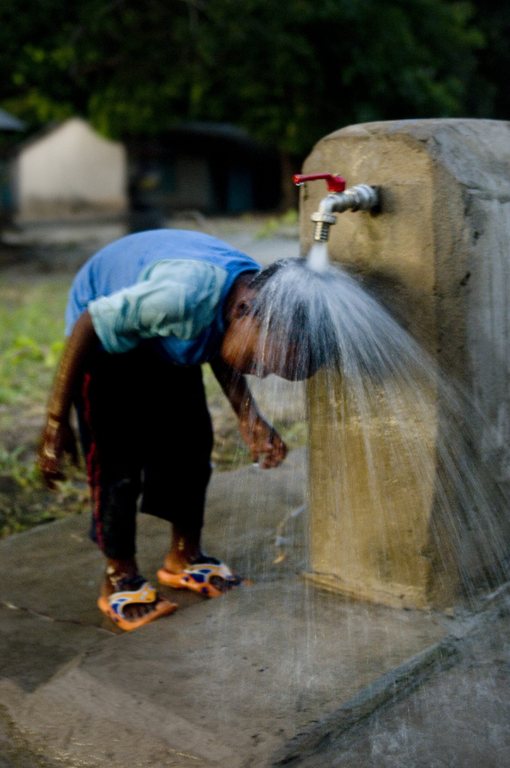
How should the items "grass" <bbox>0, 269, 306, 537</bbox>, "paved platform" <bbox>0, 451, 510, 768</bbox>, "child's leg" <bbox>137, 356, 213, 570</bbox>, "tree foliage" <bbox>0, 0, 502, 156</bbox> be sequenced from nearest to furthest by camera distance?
"paved platform" <bbox>0, 451, 510, 768</bbox> < "child's leg" <bbox>137, 356, 213, 570</bbox> < "grass" <bbox>0, 269, 306, 537</bbox> < "tree foliage" <bbox>0, 0, 502, 156</bbox>

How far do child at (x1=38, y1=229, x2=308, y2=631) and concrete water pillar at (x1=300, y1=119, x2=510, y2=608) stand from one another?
23 cm

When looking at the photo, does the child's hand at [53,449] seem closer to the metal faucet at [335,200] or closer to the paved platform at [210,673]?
the paved platform at [210,673]

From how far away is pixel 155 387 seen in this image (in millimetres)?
Result: 2871

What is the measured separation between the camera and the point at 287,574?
9.84ft

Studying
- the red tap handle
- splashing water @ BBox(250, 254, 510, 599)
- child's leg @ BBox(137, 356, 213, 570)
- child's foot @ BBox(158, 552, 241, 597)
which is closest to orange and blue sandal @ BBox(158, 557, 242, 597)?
child's foot @ BBox(158, 552, 241, 597)

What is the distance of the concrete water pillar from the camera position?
2447 mm

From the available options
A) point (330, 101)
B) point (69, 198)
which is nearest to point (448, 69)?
point (330, 101)

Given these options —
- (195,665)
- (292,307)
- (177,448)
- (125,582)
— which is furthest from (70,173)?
(195,665)

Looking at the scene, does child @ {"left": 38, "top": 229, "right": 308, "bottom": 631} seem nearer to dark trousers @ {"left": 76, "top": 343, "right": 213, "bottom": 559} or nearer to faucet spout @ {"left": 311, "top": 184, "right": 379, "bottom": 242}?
dark trousers @ {"left": 76, "top": 343, "right": 213, "bottom": 559}

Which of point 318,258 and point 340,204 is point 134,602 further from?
point 340,204

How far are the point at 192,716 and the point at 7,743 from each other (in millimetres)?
419

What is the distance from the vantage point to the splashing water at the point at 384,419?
239 centimetres

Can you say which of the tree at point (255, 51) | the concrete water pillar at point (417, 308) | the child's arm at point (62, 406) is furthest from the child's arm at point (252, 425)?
the tree at point (255, 51)

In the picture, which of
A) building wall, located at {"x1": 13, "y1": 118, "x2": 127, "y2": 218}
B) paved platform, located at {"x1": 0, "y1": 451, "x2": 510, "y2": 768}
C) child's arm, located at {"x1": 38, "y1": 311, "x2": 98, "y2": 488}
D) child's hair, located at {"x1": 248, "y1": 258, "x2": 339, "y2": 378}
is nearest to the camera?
paved platform, located at {"x1": 0, "y1": 451, "x2": 510, "y2": 768}
